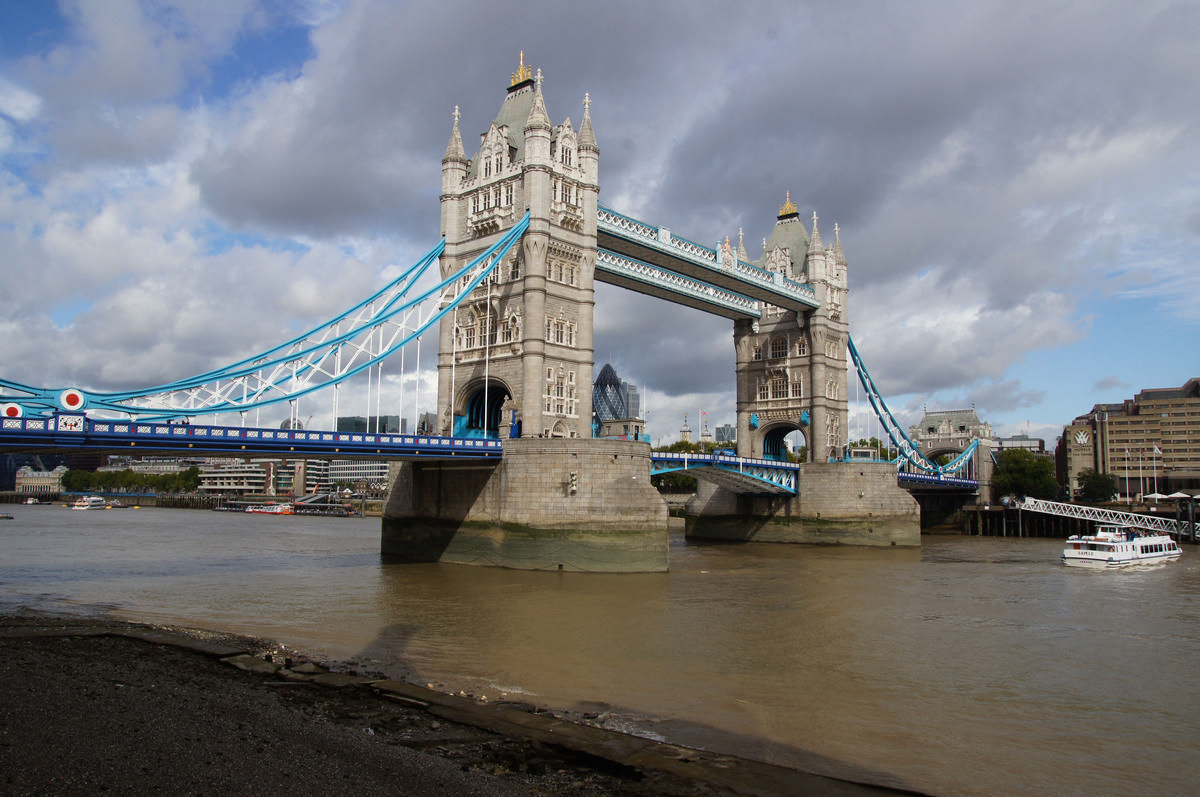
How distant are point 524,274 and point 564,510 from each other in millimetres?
10996

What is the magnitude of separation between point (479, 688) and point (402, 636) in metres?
5.17

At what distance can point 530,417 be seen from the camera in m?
35.2

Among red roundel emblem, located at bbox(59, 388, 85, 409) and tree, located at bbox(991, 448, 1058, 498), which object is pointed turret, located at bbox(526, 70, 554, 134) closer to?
red roundel emblem, located at bbox(59, 388, 85, 409)

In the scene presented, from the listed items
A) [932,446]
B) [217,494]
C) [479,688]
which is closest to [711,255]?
[479,688]

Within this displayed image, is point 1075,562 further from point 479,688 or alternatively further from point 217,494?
point 217,494

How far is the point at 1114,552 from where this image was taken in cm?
3719

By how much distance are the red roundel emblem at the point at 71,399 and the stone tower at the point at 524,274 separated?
1530cm

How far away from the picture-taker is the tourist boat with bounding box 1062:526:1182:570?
3697 centimetres

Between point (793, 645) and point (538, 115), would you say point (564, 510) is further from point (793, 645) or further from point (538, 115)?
point (538, 115)

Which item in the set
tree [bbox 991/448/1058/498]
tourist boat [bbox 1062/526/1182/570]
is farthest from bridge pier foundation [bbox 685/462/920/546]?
tree [bbox 991/448/1058/498]

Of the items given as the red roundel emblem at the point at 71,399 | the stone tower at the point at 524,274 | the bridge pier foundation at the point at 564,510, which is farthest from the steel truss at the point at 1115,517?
the red roundel emblem at the point at 71,399

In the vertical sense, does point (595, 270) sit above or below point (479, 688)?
above

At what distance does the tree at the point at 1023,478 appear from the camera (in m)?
74.3

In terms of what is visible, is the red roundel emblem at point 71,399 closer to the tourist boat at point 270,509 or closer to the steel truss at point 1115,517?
the steel truss at point 1115,517
